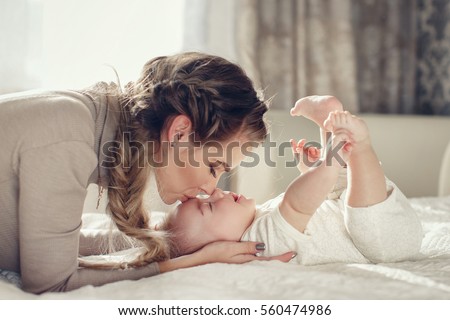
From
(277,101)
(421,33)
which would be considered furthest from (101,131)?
(421,33)

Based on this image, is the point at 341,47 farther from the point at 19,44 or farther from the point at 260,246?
the point at 260,246

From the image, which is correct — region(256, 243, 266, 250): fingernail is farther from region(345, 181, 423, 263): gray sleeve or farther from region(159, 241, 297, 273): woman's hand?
region(345, 181, 423, 263): gray sleeve

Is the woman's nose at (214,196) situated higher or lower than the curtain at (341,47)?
lower

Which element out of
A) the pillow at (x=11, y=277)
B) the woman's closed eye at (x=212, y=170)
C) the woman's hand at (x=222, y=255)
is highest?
the woman's closed eye at (x=212, y=170)

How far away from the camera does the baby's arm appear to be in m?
1.18

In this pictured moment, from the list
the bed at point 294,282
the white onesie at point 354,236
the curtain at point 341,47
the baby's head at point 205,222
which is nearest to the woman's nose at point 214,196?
the baby's head at point 205,222

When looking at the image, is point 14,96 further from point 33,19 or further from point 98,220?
point 33,19

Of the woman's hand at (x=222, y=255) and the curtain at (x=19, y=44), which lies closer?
the woman's hand at (x=222, y=255)

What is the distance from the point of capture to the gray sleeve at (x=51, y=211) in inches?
39.4

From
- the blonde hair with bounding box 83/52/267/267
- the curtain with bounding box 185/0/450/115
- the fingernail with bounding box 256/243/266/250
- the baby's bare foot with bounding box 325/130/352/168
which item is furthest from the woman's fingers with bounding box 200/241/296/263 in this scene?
the curtain with bounding box 185/0/450/115

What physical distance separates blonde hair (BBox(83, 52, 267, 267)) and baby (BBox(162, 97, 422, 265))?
0.14 meters

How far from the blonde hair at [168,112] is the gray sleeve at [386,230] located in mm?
318

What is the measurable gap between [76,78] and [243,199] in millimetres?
1257

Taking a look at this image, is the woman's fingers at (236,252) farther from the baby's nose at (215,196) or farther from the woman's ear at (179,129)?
the woman's ear at (179,129)
